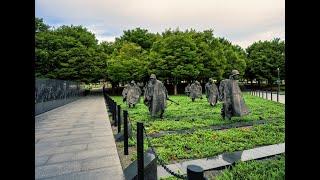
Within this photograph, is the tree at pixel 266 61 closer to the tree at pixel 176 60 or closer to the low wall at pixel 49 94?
the tree at pixel 176 60

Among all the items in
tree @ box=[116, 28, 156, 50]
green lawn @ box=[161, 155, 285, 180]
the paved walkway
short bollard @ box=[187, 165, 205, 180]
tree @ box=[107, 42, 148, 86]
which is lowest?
the paved walkway

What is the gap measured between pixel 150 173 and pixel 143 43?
46.8m

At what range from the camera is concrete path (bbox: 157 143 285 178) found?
16.9 feet

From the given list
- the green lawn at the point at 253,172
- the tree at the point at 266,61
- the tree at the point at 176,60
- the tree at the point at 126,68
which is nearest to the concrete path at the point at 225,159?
the green lawn at the point at 253,172

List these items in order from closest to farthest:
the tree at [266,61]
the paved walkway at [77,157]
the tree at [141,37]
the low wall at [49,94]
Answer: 1. the paved walkway at [77,157]
2. the low wall at [49,94]
3. the tree at [266,61]
4. the tree at [141,37]

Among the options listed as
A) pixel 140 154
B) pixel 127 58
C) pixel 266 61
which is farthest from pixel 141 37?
pixel 140 154

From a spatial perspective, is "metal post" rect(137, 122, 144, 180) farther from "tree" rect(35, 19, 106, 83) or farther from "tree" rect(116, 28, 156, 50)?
"tree" rect(116, 28, 156, 50)

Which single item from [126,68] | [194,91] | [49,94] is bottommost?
[49,94]

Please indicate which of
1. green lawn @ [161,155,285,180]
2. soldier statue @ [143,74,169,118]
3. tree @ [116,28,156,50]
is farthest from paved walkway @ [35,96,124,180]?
tree @ [116,28,156,50]

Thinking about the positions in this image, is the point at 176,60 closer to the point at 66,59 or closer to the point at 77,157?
the point at 66,59

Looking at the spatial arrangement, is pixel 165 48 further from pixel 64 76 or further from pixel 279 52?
pixel 279 52

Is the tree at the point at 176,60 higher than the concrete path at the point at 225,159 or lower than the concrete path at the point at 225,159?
higher

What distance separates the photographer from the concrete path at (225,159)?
516cm

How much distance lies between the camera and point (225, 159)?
18.5ft
